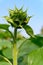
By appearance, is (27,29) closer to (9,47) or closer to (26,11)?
(26,11)

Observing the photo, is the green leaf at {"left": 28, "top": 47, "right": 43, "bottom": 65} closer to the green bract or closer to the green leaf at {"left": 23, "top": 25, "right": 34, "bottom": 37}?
the green leaf at {"left": 23, "top": 25, "right": 34, "bottom": 37}

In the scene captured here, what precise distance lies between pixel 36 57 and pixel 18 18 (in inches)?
13.8

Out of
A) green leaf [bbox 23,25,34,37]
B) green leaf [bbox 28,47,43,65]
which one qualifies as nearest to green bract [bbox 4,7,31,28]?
green leaf [bbox 23,25,34,37]

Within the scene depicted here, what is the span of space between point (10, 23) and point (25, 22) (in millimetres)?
95

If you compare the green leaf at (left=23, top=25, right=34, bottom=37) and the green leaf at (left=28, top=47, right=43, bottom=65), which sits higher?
the green leaf at (left=23, top=25, right=34, bottom=37)

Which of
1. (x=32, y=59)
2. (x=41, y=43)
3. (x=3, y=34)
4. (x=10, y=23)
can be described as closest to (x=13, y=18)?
(x=10, y=23)

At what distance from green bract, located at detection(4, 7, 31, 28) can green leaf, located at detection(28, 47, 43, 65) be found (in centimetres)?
28

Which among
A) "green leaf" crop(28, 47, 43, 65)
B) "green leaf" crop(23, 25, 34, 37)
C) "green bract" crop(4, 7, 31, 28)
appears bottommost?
"green leaf" crop(28, 47, 43, 65)

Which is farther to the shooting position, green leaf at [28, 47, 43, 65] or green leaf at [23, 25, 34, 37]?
green leaf at [28, 47, 43, 65]

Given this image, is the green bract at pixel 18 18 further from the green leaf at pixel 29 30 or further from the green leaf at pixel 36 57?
the green leaf at pixel 36 57

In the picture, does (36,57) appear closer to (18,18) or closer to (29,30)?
(29,30)

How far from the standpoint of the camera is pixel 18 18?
6.44 feet

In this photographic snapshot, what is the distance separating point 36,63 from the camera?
2.14m

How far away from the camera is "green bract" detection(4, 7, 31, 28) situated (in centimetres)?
194
